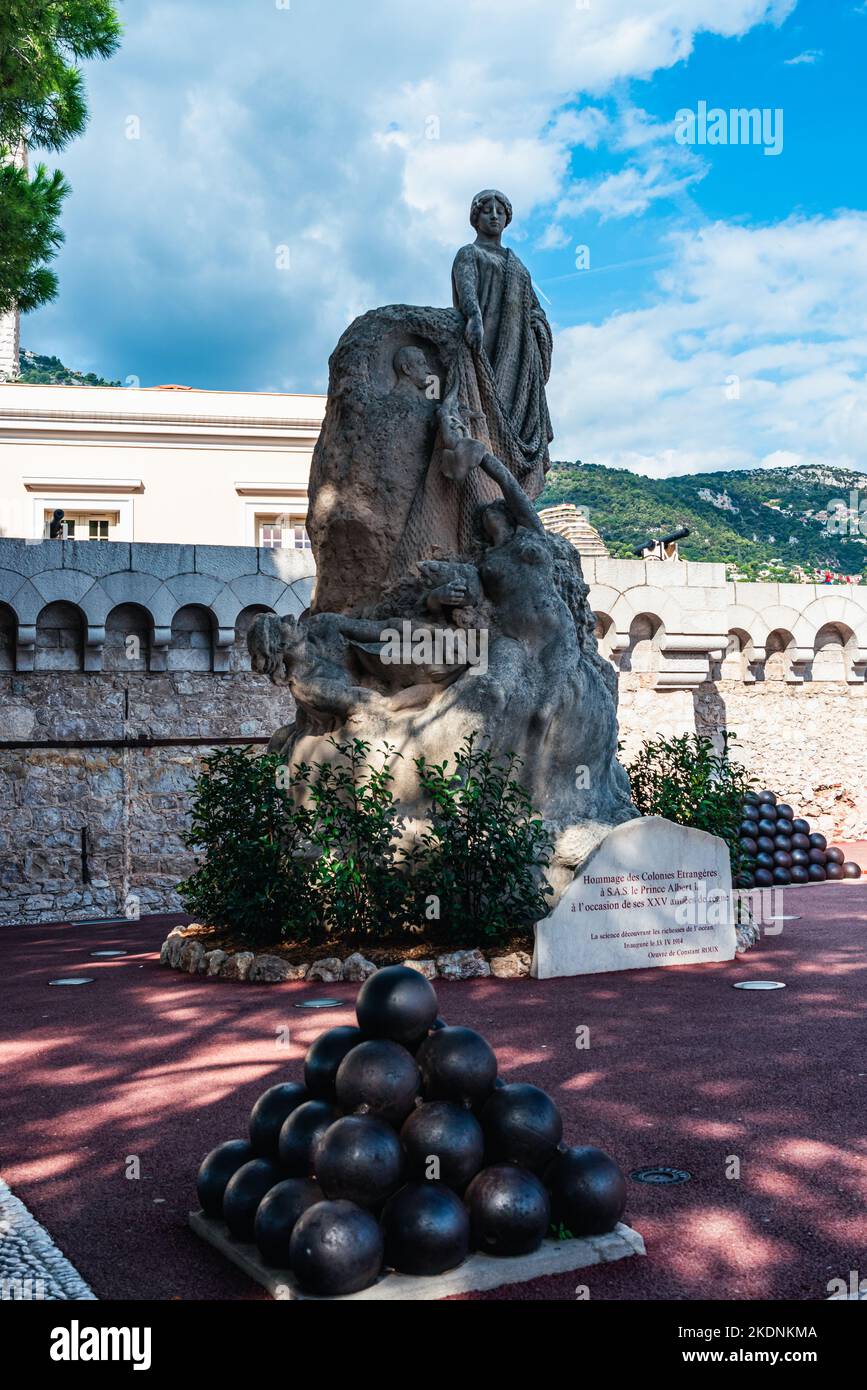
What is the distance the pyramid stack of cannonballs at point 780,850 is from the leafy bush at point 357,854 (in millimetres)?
5475

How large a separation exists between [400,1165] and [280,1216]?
0.30 meters

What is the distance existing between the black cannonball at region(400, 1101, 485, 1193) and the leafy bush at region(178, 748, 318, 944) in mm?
3927

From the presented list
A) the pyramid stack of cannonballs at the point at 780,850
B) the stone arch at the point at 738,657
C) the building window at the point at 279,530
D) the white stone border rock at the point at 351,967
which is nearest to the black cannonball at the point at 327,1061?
the white stone border rock at the point at 351,967

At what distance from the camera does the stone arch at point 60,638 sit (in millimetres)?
11133

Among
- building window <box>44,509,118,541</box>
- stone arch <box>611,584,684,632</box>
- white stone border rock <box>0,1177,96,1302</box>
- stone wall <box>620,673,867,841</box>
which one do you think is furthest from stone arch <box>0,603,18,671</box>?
building window <box>44,509,118,541</box>

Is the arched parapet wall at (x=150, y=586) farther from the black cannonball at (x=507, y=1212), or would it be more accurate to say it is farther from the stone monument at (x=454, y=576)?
the black cannonball at (x=507, y=1212)

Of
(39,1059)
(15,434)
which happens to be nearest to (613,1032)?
(39,1059)

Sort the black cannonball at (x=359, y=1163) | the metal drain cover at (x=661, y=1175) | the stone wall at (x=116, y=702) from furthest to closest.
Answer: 1. the stone wall at (x=116, y=702)
2. the metal drain cover at (x=661, y=1175)
3. the black cannonball at (x=359, y=1163)

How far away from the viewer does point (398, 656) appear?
24.2 ft

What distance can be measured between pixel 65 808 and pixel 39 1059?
6740 mm

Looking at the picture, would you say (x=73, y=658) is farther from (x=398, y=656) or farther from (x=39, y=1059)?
(x=39, y=1059)

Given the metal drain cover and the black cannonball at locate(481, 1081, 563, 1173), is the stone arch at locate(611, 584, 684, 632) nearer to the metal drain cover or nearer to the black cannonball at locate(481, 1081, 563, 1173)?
the metal drain cover

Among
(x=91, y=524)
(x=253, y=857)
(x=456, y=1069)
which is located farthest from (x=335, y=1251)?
(x=91, y=524)

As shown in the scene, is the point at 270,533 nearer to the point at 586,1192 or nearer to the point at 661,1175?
the point at 661,1175
